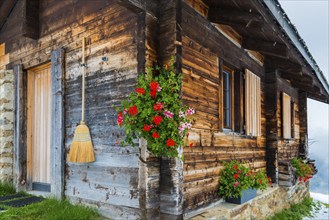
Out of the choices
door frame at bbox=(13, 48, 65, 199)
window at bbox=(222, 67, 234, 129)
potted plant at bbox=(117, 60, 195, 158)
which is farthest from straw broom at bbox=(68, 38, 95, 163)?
window at bbox=(222, 67, 234, 129)

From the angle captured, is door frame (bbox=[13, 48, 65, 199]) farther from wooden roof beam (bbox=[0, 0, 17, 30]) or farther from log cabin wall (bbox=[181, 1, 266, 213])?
log cabin wall (bbox=[181, 1, 266, 213])

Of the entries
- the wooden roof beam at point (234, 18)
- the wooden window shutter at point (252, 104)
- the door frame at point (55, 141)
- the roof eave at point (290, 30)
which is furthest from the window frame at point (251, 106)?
the door frame at point (55, 141)

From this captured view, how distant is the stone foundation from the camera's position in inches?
172

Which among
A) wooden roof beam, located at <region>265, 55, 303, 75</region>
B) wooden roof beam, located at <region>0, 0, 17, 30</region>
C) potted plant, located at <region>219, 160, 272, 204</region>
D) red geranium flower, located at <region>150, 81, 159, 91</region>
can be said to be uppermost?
wooden roof beam, located at <region>0, 0, 17, 30</region>

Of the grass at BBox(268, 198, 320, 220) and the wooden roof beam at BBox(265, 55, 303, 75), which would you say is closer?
the grass at BBox(268, 198, 320, 220)

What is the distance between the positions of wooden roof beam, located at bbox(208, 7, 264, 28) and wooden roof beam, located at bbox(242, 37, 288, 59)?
3.47ft

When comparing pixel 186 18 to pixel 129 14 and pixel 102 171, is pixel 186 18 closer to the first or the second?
pixel 129 14

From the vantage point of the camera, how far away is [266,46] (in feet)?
19.1

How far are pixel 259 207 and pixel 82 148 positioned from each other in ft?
12.1

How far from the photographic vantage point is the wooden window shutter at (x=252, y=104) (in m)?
6.12

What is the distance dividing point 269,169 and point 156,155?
14.9ft

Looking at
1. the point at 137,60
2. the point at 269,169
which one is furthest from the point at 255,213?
the point at 137,60

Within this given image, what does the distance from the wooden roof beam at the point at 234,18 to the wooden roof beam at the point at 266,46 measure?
1.06 metres

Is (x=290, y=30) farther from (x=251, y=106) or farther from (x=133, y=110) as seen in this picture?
(x=133, y=110)
